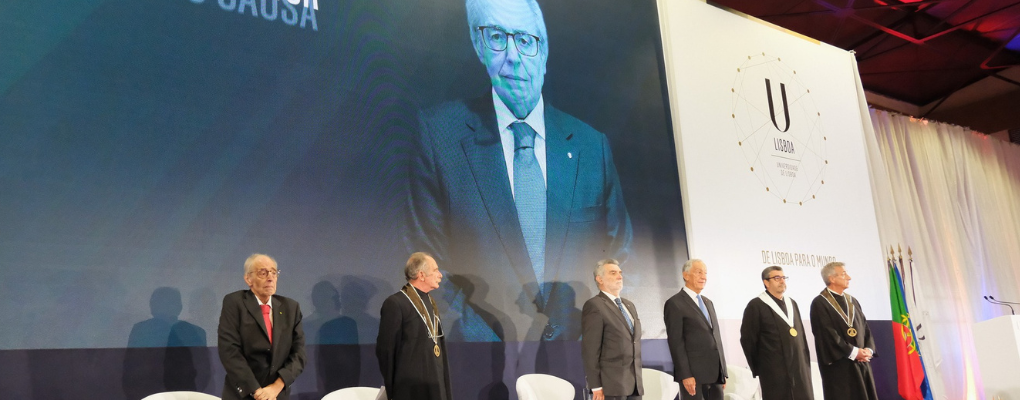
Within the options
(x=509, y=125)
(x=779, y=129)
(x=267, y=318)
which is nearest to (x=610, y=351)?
(x=509, y=125)

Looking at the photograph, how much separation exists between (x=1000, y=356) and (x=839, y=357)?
306cm

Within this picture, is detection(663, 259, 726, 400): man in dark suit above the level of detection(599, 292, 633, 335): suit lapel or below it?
below

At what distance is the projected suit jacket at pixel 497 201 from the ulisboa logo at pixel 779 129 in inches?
68.4

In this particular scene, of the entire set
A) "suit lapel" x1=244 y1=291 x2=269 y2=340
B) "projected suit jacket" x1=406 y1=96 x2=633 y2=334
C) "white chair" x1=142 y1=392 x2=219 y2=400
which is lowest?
"white chair" x1=142 y1=392 x2=219 y2=400

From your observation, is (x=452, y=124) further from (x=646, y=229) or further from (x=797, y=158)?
(x=797, y=158)

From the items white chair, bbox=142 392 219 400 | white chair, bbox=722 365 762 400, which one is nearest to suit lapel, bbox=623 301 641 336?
white chair, bbox=722 365 762 400

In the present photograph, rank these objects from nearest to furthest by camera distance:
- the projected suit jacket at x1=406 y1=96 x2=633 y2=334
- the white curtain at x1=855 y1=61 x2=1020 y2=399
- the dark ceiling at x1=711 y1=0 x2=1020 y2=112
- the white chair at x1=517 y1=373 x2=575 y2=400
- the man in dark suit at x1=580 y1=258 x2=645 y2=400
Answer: the man in dark suit at x1=580 y1=258 x2=645 y2=400 < the white chair at x1=517 y1=373 x2=575 y2=400 < the projected suit jacket at x1=406 y1=96 x2=633 y2=334 < the dark ceiling at x1=711 y1=0 x2=1020 y2=112 < the white curtain at x1=855 y1=61 x2=1020 y2=399

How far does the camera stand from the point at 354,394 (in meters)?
4.35

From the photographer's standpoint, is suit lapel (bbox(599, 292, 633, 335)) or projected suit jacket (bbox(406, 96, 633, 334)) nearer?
suit lapel (bbox(599, 292, 633, 335))

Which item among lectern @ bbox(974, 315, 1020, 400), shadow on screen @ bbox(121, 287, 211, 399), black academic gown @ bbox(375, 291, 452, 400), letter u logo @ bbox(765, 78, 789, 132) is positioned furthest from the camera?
letter u logo @ bbox(765, 78, 789, 132)

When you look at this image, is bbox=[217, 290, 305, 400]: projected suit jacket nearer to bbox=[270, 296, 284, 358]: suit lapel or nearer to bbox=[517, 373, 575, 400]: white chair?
bbox=[270, 296, 284, 358]: suit lapel

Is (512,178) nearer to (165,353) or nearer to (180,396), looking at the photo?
(165,353)

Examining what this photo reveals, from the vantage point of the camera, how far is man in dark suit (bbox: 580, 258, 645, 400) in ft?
15.6

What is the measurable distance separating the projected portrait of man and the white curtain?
4.10m
